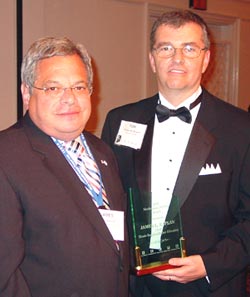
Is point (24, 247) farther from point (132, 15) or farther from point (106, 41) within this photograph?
point (132, 15)

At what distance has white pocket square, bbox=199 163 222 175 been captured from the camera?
1987 mm

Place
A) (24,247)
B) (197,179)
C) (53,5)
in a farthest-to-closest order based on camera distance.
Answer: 1. (53,5)
2. (197,179)
3. (24,247)

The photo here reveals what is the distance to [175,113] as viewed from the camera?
2096 mm

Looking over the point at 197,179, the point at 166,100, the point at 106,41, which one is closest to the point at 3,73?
the point at 106,41

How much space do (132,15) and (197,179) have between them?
3.33 metres

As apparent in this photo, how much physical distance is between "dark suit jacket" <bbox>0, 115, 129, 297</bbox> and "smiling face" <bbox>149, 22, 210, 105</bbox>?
0.67 meters

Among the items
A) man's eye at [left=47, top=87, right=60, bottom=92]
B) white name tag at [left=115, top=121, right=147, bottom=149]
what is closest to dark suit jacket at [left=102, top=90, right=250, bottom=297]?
white name tag at [left=115, top=121, right=147, bottom=149]

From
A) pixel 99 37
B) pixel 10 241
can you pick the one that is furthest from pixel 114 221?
pixel 99 37

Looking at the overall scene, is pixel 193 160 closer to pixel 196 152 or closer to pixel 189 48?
pixel 196 152

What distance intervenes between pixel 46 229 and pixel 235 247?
2.97 feet

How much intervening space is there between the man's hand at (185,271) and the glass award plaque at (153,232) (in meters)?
0.03

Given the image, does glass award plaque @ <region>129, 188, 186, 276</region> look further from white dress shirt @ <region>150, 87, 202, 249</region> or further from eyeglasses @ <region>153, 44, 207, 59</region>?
eyeglasses @ <region>153, 44, 207, 59</region>

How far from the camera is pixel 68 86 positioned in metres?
1.62

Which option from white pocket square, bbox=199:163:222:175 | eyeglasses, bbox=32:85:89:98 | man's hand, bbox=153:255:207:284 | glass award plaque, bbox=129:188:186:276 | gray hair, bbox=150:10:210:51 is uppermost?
gray hair, bbox=150:10:210:51
